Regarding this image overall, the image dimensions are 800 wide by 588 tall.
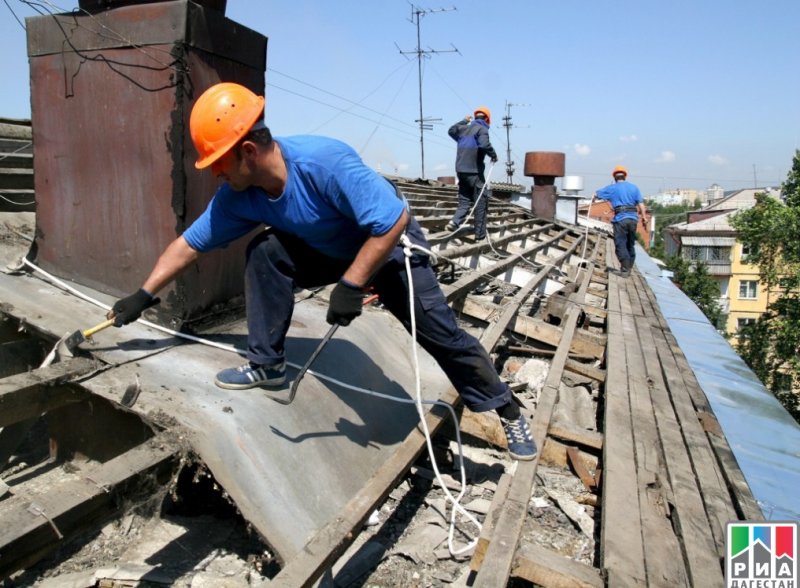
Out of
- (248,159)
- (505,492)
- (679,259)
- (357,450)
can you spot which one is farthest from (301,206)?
(679,259)

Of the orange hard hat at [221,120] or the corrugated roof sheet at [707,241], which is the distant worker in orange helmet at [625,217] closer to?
the orange hard hat at [221,120]

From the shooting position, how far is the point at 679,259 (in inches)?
2062

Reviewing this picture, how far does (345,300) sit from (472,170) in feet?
21.2

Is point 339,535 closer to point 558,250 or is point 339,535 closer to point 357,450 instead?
point 357,450

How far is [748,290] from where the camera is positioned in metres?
52.0

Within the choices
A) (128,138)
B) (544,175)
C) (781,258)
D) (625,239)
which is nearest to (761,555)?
(128,138)

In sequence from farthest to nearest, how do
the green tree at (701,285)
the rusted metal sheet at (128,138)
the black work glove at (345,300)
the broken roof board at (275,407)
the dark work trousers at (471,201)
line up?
the green tree at (701,285) < the dark work trousers at (471,201) < the rusted metal sheet at (128,138) < the black work glove at (345,300) < the broken roof board at (275,407)

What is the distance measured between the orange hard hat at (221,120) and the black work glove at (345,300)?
0.68 metres

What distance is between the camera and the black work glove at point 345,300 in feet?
7.86

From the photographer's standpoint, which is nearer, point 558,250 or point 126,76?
point 126,76

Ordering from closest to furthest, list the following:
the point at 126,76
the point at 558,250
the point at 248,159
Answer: the point at 248,159
the point at 126,76
the point at 558,250

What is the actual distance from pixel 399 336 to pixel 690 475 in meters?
1.89

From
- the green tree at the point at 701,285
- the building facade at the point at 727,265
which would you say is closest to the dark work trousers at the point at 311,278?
the green tree at the point at 701,285

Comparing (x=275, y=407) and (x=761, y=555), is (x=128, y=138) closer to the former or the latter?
(x=275, y=407)
